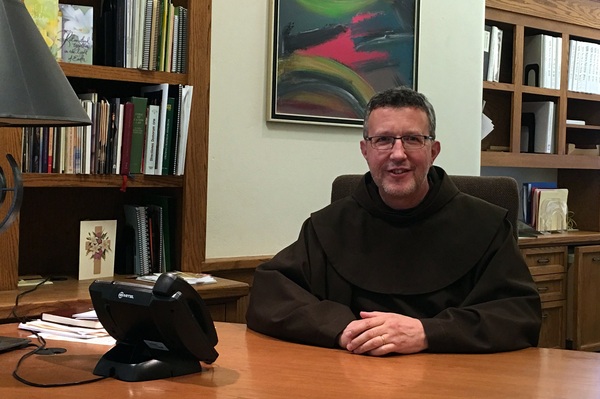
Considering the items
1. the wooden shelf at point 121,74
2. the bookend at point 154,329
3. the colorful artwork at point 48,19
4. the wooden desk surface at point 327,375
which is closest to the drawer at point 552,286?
the wooden shelf at point 121,74

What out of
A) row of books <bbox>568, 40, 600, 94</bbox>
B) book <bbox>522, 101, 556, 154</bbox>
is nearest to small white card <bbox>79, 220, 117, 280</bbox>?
book <bbox>522, 101, 556, 154</bbox>

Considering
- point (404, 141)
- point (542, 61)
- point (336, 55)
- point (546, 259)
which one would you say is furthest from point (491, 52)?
point (404, 141)

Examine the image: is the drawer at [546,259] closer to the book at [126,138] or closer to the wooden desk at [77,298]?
the wooden desk at [77,298]

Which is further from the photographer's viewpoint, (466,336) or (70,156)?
(70,156)

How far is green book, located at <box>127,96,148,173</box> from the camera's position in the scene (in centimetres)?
298

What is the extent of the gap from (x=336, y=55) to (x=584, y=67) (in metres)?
2.48

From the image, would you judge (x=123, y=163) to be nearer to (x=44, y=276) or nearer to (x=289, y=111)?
(x=44, y=276)

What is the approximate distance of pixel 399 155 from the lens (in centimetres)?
229

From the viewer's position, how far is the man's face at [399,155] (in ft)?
7.52

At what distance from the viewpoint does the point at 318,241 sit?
242cm

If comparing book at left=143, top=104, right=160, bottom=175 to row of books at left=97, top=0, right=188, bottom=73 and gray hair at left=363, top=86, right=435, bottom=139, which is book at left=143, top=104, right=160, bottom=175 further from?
gray hair at left=363, top=86, right=435, bottom=139

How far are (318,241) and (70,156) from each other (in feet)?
3.26

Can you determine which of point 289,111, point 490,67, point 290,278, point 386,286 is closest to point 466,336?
point 386,286

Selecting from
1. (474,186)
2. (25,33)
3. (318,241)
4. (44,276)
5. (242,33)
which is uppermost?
(242,33)
